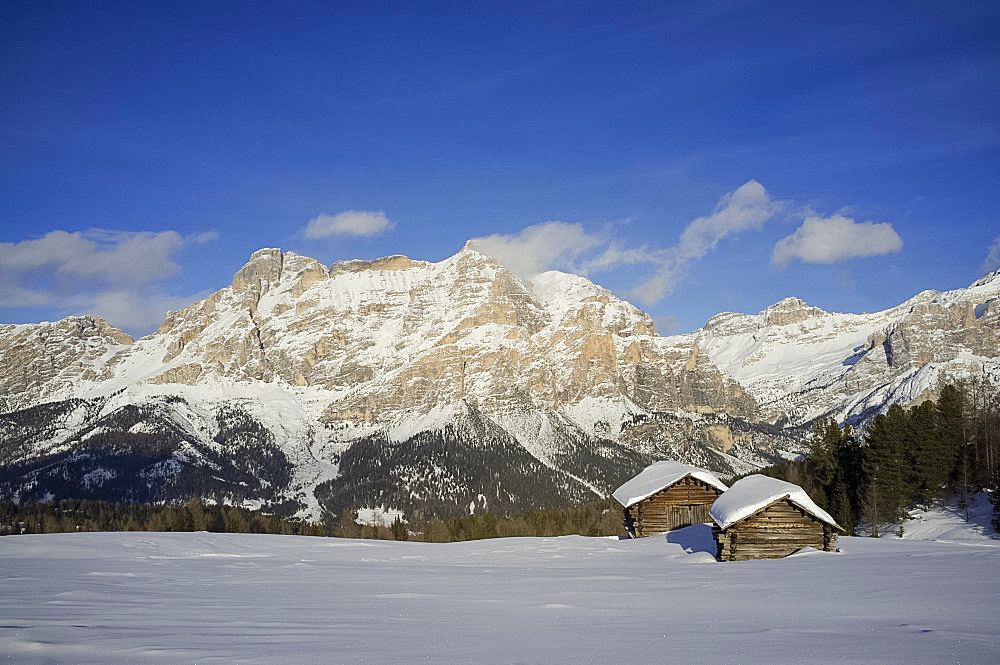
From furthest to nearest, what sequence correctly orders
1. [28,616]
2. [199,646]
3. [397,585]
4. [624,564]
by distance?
[624,564]
[397,585]
[28,616]
[199,646]

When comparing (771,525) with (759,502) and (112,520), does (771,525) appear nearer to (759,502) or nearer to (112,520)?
(759,502)

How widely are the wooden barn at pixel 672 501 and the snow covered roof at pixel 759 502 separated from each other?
37.9 feet

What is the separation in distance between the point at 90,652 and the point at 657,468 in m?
39.9

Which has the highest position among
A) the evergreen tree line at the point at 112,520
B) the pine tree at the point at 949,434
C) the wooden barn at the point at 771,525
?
the pine tree at the point at 949,434

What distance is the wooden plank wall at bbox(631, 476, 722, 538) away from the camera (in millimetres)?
41125

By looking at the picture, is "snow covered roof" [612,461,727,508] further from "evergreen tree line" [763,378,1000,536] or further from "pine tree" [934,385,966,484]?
"pine tree" [934,385,966,484]

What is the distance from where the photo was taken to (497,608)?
1429cm

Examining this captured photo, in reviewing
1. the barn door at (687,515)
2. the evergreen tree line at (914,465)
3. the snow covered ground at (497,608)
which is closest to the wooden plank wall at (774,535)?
the snow covered ground at (497,608)

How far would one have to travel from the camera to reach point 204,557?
2656cm

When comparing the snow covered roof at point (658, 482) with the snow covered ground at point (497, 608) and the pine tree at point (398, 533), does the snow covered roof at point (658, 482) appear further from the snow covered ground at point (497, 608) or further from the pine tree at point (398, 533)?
the pine tree at point (398, 533)

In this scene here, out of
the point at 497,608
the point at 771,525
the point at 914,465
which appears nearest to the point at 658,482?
the point at 771,525

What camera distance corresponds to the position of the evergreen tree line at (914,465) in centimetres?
4925

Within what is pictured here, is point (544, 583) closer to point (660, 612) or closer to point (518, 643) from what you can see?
point (660, 612)

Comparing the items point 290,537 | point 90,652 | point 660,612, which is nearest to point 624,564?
point 660,612
